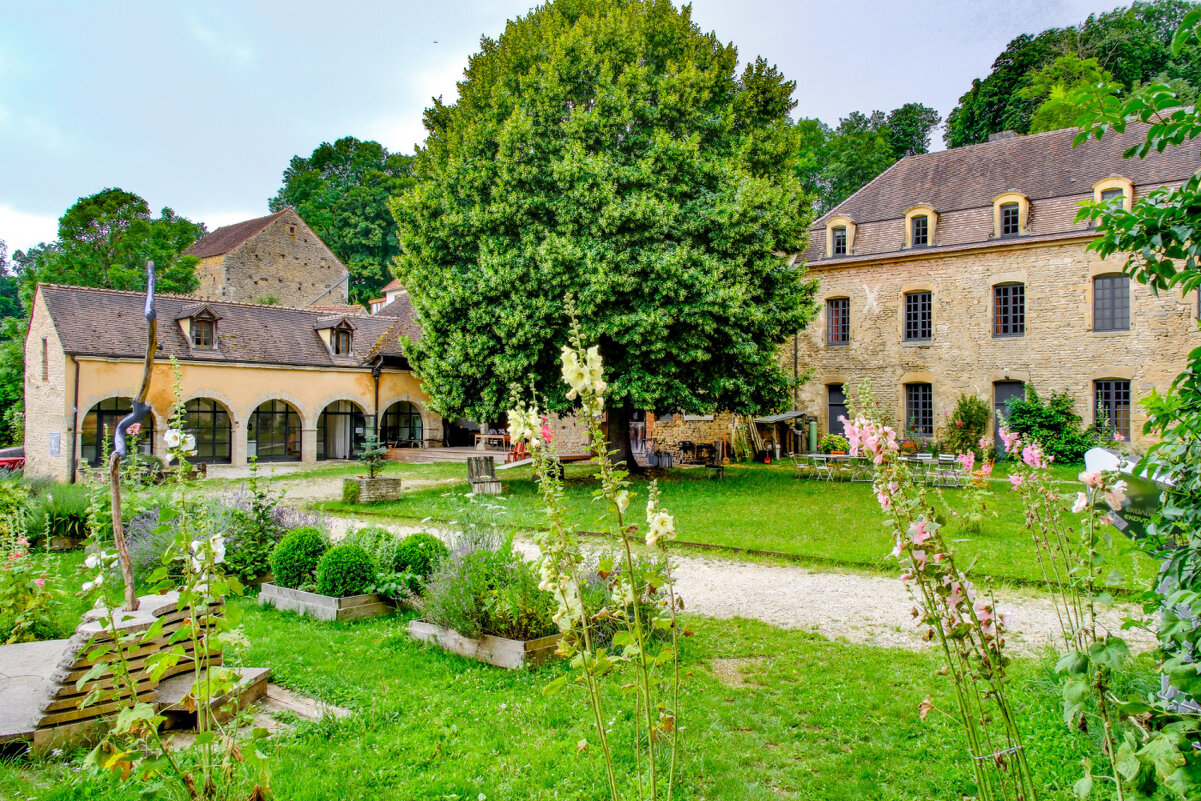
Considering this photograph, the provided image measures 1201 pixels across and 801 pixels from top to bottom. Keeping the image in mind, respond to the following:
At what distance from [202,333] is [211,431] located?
3753 mm

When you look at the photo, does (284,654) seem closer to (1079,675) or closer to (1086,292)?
(1079,675)

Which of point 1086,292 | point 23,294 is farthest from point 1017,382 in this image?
point 23,294

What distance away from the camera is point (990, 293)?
24.0m

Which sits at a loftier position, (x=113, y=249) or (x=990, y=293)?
(x=113, y=249)

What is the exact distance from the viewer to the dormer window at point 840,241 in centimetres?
2694

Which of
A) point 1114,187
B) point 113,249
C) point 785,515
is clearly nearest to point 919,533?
point 785,515

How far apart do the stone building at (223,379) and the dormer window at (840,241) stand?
16.6 m

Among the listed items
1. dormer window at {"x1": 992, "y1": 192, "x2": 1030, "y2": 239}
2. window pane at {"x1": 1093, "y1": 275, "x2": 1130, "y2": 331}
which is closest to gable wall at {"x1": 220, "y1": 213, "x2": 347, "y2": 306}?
dormer window at {"x1": 992, "y1": 192, "x2": 1030, "y2": 239}

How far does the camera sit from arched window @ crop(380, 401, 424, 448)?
100ft

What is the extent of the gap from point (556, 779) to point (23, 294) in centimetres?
3747

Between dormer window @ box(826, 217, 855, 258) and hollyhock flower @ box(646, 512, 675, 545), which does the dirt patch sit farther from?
dormer window @ box(826, 217, 855, 258)

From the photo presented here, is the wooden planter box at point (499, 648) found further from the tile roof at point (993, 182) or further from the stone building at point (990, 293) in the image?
the tile roof at point (993, 182)

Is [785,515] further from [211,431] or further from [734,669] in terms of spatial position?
[211,431]

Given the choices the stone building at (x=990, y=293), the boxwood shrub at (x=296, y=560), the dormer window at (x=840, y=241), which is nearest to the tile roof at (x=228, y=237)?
the stone building at (x=990, y=293)
